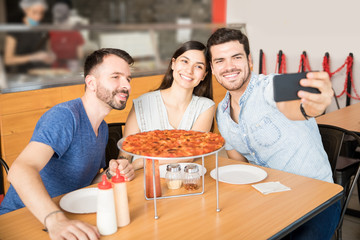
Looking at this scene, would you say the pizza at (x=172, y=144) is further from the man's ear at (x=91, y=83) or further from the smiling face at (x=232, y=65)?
the smiling face at (x=232, y=65)

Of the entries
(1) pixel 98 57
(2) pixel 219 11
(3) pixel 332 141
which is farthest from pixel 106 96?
(2) pixel 219 11

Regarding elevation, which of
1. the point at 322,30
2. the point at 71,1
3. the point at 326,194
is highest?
the point at 71,1

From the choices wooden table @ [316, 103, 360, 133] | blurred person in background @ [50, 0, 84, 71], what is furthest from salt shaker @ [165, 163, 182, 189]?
blurred person in background @ [50, 0, 84, 71]

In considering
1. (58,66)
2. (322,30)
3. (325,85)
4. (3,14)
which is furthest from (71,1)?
(325,85)

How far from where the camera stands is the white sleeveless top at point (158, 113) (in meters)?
2.18

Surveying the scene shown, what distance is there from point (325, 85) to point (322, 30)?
4.12 meters

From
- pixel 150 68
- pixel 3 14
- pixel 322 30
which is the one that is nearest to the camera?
pixel 150 68

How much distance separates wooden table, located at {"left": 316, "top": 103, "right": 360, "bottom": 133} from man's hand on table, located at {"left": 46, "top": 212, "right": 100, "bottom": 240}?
2.03 metres

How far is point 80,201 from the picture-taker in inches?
56.0

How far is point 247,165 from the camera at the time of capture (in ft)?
5.90

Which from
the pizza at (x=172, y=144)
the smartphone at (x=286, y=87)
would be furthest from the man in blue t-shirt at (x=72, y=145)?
the smartphone at (x=286, y=87)

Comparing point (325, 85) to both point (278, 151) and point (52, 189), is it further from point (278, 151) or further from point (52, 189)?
point (52, 189)

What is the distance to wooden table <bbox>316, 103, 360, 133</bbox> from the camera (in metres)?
2.67

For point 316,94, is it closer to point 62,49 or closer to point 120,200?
point 120,200
